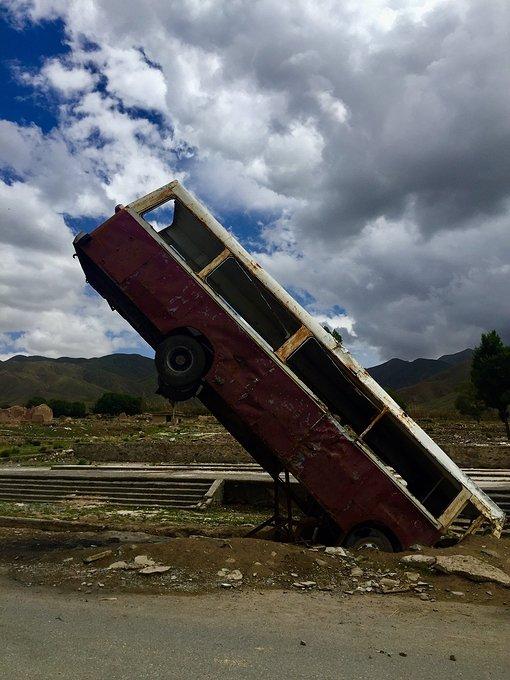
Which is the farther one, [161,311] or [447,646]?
[161,311]

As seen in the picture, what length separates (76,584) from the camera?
18.0 feet

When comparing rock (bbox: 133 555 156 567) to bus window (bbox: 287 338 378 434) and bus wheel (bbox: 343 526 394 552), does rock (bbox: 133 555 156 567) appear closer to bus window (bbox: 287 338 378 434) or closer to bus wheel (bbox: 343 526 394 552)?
bus wheel (bbox: 343 526 394 552)

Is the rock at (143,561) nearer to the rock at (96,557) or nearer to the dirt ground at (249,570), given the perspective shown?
the dirt ground at (249,570)

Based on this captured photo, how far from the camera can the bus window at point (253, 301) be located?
7176mm

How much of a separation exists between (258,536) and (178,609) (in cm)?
409

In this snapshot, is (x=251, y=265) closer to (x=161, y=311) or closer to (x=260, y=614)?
(x=161, y=311)

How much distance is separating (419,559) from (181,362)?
4.01 metres

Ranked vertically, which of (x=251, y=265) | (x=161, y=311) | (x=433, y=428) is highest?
(x=251, y=265)

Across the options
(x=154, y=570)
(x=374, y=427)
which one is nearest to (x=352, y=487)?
(x=374, y=427)

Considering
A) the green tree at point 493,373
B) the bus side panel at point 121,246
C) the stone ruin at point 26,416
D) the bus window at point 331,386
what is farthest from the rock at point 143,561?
the stone ruin at point 26,416

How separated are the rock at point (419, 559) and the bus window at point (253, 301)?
3341mm

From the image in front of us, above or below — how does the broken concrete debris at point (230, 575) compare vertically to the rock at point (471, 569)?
above

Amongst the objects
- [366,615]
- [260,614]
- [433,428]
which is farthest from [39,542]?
[433,428]

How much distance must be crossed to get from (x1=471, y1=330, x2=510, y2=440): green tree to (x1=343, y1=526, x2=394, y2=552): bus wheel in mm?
26095
